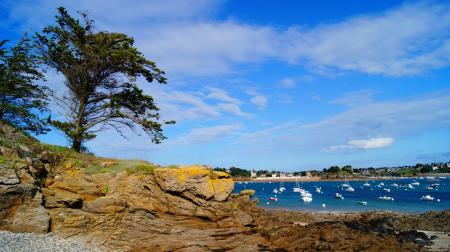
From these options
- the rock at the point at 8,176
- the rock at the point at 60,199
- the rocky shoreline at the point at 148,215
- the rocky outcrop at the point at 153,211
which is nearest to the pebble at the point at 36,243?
the rocky shoreline at the point at 148,215

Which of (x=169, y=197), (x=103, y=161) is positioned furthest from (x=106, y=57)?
(x=169, y=197)

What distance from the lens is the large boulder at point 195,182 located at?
20438mm

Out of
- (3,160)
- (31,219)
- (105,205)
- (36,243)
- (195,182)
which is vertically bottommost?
(36,243)

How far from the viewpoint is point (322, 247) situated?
17.5 m

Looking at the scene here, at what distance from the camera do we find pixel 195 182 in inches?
813

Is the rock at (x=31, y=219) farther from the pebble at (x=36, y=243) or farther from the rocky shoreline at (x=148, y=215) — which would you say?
the pebble at (x=36, y=243)

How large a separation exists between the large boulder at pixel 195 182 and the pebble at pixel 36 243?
5.09 m

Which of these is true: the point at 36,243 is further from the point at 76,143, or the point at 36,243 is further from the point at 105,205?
the point at 76,143

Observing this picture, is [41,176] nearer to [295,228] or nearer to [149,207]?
[149,207]

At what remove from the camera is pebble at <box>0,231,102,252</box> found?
47.2 ft

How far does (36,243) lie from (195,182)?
8.18 meters

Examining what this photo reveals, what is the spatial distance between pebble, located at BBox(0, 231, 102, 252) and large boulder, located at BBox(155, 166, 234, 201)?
201 inches

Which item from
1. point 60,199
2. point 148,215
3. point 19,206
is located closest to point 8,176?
point 19,206

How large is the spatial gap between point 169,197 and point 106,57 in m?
10.5
